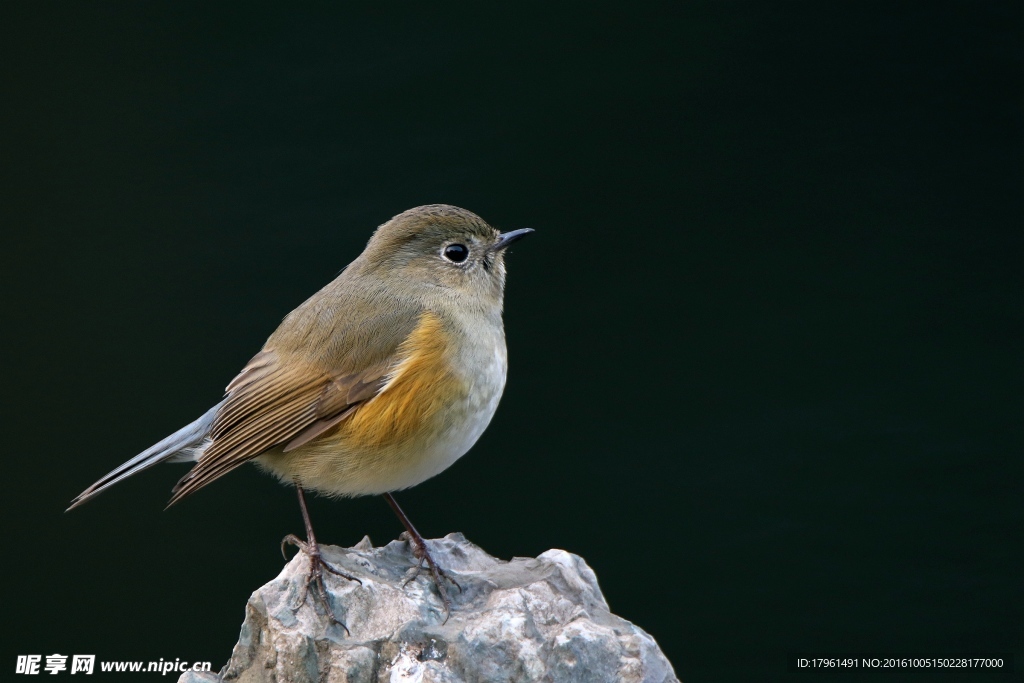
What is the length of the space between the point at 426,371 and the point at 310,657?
2.55 feet

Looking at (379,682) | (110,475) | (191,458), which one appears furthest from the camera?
(191,458)

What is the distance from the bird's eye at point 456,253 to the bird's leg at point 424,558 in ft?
2.35

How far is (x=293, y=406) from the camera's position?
290cm

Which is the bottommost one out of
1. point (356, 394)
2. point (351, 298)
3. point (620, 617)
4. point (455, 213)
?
point (620, 617)

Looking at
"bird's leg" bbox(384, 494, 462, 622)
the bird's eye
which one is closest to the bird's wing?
the bird's eye

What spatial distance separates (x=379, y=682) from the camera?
2705 mm

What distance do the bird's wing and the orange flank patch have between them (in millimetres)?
37

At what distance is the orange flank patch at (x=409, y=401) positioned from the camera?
280cm

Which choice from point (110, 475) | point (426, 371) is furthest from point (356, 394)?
point (110, 475)

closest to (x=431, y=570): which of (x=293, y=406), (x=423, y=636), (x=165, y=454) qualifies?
(x=423, y=636)

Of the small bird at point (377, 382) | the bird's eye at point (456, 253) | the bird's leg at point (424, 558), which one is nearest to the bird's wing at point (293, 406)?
the small bird at point (377, 382)

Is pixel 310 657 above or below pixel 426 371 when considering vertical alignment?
below

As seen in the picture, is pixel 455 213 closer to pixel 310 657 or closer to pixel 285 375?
pixel 285 375

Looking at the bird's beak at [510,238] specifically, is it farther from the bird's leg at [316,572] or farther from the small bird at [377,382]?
the bird's leg at [316,572]
